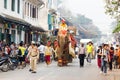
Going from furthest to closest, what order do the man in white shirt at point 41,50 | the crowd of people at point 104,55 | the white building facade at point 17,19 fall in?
the man in white shirt at point 41,50 < the white building facade at point 17,19 < the crowd of people at point 104,55

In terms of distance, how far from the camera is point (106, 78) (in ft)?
78.8

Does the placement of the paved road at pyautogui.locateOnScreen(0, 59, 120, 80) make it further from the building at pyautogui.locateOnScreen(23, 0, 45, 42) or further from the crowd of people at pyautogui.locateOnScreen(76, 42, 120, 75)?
the building at pyautogui.locateOnScreen(23, 0, 45, 42)

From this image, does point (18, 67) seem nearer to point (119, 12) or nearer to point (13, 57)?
point (13, 57)

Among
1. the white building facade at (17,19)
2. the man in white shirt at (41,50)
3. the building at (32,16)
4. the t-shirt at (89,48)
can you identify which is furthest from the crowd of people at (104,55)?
the building at (32,16)

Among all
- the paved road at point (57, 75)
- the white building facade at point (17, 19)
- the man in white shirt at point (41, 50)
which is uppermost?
the white building facade at point (17, 19)

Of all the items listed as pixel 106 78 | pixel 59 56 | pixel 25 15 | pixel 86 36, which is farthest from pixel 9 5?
pixel 86 36

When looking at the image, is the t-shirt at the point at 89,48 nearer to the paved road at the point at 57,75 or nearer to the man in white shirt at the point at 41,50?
the man in white shirt at the point at 41,50

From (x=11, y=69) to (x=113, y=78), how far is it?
27.6 feet

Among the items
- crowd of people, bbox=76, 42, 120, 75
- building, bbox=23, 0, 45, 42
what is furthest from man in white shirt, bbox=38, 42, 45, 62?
building, bbox=23, 0, 45, 42

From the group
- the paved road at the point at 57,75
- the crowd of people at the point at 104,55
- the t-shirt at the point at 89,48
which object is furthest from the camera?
the t-shirt at the point at 89,48

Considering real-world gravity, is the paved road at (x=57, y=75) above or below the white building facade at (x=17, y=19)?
below

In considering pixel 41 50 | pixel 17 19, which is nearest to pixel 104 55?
pixel 41 50

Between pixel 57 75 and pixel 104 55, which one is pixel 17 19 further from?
pixel 57 75

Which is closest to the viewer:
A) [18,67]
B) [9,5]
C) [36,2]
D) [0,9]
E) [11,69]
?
[11,69]
